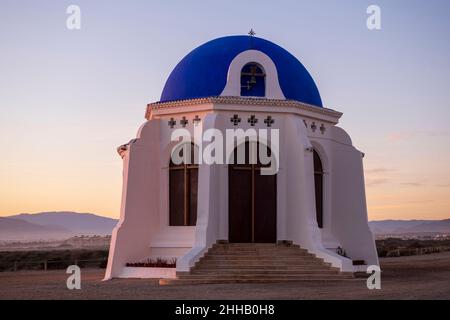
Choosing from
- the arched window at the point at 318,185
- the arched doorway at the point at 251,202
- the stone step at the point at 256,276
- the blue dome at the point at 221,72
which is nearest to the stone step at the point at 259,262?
the stone step at the point at 256,276

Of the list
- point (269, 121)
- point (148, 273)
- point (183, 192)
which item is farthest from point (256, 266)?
point (269, 121)

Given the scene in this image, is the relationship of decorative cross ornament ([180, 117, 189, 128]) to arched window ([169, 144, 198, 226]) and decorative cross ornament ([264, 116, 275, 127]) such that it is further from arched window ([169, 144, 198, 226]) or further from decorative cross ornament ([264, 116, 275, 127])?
decorative cross ornament ([264, 116, 275, 127])

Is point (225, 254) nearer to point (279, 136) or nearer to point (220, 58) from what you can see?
point (279, 136)

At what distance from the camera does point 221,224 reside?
33.0 m

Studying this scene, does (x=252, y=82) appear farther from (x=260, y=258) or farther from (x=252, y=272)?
(x=252, y=272)

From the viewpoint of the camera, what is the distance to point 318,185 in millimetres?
35812

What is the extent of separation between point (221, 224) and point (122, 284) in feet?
17.7

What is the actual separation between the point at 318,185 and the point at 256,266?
21.6ft

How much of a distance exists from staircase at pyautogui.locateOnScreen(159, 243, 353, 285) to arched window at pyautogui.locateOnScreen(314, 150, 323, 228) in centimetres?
310

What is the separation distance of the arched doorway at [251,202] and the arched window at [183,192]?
1.54 metres

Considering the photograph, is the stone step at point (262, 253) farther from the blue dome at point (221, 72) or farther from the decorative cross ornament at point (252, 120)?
the blue dome at point (221, 72)

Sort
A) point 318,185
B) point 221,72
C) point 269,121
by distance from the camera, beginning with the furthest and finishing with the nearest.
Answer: point 318,185 → point 221,72 → point 269,121
